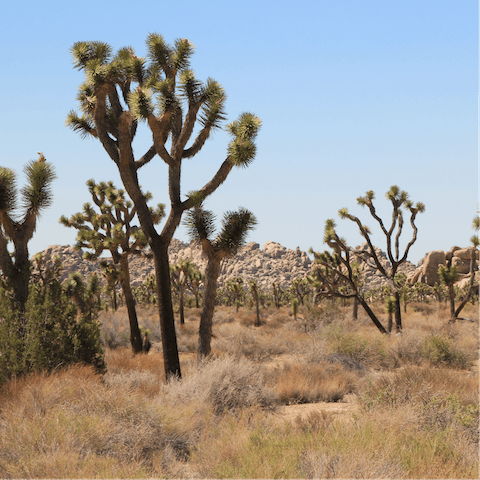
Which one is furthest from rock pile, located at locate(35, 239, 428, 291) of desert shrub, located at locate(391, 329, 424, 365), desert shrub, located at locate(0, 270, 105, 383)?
desert shrub, located at locate(0, 270, 105, 383)

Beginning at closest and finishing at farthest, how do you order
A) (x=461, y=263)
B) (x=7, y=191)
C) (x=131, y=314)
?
1. (x=7, y=191)
2. (x=131, y=314)
3. (x=461, y=263)

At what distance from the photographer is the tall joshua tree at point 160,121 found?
1021 cm

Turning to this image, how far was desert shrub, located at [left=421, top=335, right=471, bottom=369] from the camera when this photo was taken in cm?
1430

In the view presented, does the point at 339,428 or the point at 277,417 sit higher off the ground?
the point at 339,428

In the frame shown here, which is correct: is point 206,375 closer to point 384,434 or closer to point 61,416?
point 61,416

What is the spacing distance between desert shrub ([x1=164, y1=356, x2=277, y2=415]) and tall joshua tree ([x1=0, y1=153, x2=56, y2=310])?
449 cm

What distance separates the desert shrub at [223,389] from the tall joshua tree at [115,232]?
932 cm

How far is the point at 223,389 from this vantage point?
850cm

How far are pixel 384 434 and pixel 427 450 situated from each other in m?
Answer: 0.53

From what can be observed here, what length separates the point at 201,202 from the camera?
10.9 metres

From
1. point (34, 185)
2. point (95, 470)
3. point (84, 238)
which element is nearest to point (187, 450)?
point (95, 470)

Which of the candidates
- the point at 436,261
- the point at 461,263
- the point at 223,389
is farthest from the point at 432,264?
the point at 223,389

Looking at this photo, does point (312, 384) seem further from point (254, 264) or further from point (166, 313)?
point (254, 264)

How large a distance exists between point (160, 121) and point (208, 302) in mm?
4688
